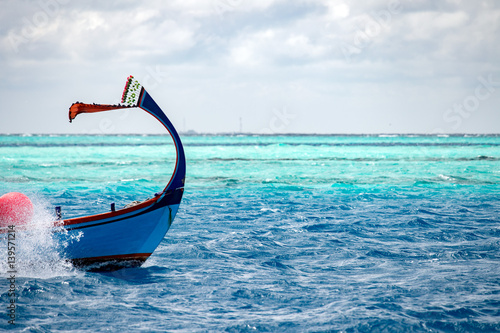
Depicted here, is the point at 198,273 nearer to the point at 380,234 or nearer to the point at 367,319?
the point at 367,319

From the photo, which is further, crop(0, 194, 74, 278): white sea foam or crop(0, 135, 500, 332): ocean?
crop(0, 194, 74, 278): white sea foam

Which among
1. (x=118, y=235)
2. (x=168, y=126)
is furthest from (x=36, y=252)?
(x=168, y=126)

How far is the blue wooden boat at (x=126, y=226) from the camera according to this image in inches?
421

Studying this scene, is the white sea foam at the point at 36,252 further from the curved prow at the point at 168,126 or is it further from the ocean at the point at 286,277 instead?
the curved prow at the point at 168,126

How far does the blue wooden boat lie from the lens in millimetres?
10688

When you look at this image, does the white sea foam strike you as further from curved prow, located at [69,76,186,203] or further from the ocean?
curved prow, located at [69,76,186,203]

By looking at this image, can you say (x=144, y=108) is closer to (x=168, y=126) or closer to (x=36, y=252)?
(x=168, y=126)

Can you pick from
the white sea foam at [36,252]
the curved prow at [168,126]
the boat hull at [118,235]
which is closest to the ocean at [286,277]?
the white sea foam at [36,252]

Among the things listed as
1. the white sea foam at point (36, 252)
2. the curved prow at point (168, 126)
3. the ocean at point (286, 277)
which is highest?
the curved prow at point (168, 126)

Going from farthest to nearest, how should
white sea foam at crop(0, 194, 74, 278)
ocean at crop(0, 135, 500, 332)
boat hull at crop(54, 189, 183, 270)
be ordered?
boat hull at crop(54, 189, 183, 270) → white sea foam at crop(0, 194, 74, 278) → ocean at crop(0, 135, 500, 332)

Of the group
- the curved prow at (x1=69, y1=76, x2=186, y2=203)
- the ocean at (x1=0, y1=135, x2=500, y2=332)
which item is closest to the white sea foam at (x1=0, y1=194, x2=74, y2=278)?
the ocean at (x1=0, y1=135, x2=500, y2=332)

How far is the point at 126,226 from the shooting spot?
11.1m

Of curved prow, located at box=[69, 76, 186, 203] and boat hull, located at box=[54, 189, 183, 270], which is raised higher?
curved prow, located at box=[69, 76, 186, 203]

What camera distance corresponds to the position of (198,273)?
11.6 meters
